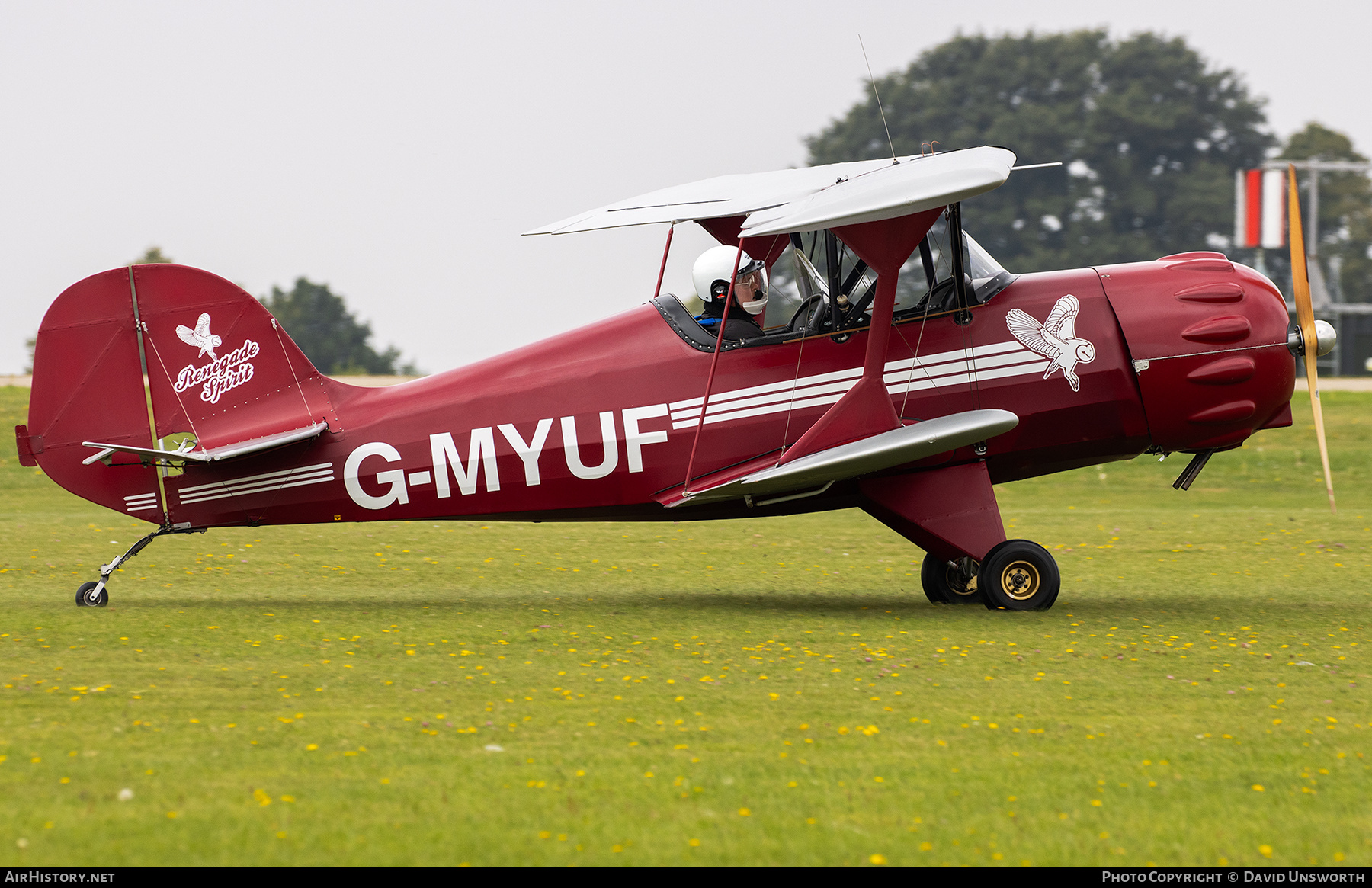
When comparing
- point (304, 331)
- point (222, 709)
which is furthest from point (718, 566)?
point (304, 331)

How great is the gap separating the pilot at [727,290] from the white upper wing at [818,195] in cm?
49

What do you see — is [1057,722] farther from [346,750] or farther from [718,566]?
[718,566]

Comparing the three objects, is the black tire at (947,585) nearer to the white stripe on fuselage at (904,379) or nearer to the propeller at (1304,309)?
the white stripe on fuselage at (904,379)

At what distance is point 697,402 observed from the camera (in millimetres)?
11031

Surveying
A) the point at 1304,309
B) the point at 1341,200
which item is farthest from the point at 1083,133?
the point at 1304,309

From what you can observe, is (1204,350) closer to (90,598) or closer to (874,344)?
(874,344)

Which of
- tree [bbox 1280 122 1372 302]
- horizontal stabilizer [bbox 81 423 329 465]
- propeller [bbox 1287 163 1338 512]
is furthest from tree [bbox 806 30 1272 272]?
horizontal stabilizer [bbox 81 423 329 465]

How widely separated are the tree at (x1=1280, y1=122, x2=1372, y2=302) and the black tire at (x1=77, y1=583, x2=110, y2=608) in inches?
2750

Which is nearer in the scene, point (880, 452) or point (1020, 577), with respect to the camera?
point (880, 452)

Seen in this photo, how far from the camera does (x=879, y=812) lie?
18.8ft

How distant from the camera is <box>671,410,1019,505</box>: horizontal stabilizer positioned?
32.7 feet

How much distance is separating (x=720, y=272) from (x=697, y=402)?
4.21 ft

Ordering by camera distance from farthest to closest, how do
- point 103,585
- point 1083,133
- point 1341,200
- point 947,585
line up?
1. point 1341,200
2. point 1083,133
3. point 947,585
4. point 103,585

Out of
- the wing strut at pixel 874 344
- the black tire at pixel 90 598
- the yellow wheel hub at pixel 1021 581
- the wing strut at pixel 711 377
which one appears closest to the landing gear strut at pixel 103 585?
the black tire at pixel 90 598
